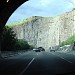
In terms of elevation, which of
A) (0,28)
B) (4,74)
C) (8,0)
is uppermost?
(8,0)

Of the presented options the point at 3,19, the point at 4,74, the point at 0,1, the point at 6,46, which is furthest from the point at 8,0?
the point at 6,46

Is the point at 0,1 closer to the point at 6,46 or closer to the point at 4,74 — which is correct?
the point at 4,74

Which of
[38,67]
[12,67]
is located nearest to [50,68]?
[38,67]

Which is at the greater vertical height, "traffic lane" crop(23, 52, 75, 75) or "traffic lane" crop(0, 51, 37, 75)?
"traffic lane" crop(23, 52, 75, 75)

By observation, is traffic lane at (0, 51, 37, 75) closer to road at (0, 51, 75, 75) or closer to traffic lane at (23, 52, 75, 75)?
road at (0, 51, 75, 75)

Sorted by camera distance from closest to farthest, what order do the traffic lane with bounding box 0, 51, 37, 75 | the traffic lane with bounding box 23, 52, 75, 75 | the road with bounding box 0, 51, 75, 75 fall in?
the traffic lane with bounding box 23, 52, 75, 75 → the road with bounding box 0, 51, 75, 75 → the traffic lane with bounding box 0, 51, 37, 75

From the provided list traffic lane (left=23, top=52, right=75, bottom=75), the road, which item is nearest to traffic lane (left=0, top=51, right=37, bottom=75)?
the road

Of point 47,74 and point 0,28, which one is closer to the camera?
point 47,74

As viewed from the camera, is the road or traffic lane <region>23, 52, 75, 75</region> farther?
the road

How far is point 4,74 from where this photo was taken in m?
19.6

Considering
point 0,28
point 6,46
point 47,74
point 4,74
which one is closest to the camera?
point 47,74

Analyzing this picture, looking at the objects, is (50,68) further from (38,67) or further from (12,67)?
(12,67)

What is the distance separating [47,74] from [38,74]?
0.57 m

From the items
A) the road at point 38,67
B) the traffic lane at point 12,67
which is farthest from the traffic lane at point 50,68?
the traffic lane at point 12,67
